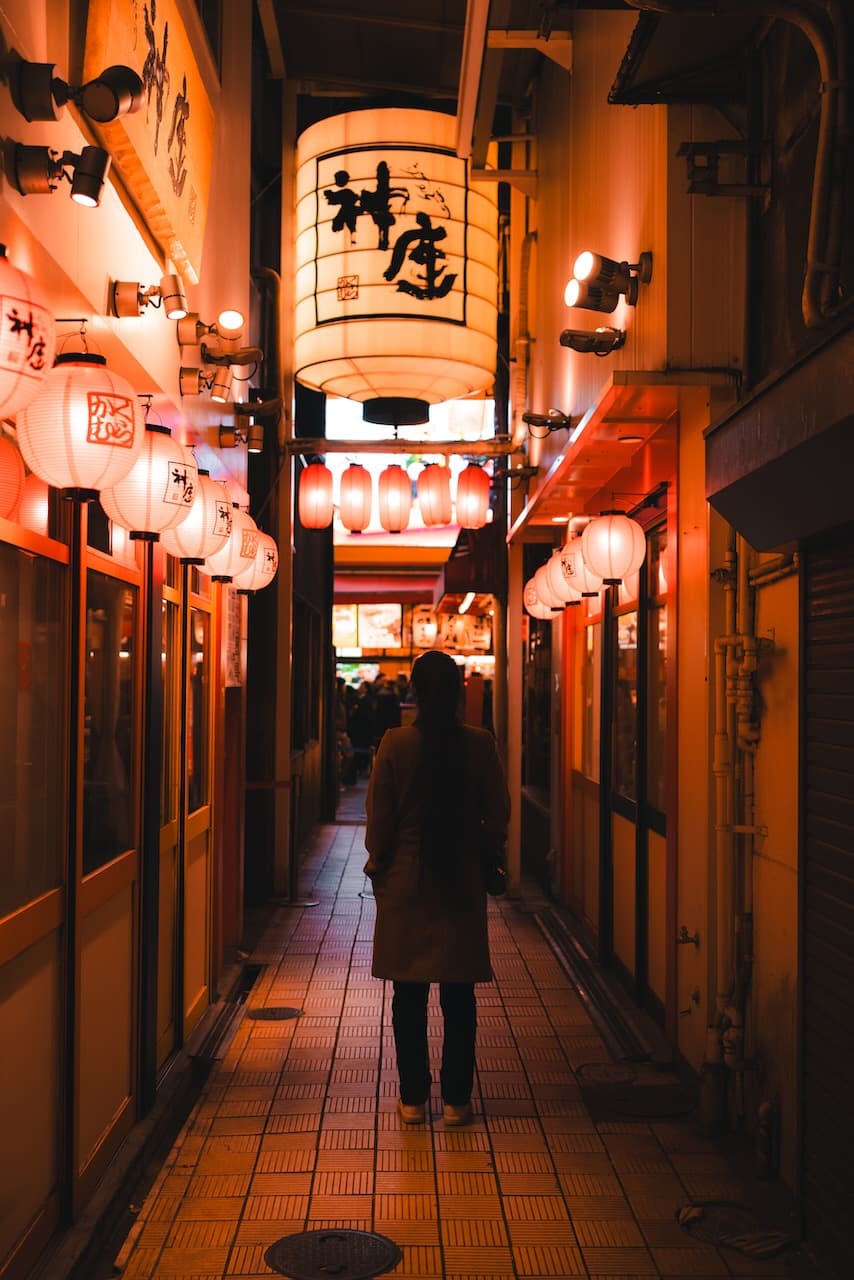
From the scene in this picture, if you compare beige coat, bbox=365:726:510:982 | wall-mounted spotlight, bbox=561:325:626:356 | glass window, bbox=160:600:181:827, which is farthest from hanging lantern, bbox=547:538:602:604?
glass window, bbox=160:600:181:827

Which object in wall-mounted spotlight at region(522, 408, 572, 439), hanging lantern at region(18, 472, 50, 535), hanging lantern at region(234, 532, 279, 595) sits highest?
wall-mounted spotlight at region(522, 408, 572, 439)

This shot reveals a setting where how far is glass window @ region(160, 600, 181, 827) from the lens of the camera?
8.34 meters

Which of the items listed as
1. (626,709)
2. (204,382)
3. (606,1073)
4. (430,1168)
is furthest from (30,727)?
(626,709)

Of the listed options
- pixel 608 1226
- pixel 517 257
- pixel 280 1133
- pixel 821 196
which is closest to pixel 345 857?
pixel 517 257

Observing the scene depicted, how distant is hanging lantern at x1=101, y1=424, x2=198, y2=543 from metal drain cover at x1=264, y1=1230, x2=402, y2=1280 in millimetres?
3629

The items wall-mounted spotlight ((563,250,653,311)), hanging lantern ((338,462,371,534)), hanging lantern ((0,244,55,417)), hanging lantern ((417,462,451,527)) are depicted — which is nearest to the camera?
hanging lantern ((0,244,55,417))

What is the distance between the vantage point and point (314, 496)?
16.8 metres

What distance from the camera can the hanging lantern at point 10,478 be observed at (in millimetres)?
4660

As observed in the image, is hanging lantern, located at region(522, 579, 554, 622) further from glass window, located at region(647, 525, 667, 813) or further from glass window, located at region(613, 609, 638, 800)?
glass window, located at region(647, 525, 667, 813)

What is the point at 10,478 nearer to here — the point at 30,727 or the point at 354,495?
the point at 30,727

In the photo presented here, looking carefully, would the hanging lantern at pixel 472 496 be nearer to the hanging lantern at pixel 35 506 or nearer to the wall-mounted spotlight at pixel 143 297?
the wall-mounted spotlight at pixel 143 297

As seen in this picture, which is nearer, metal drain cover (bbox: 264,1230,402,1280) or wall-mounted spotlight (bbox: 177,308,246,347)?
metal drain cover (bbox: 264,1230,402,1280)

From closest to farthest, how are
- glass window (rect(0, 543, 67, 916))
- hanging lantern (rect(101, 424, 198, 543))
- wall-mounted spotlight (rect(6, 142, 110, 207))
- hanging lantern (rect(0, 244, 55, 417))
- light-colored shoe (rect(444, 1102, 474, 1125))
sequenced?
hanging lantern (rect(0, 244, 55, 417)) → wall-mounted spotlight (rect(6, 142, 110, 207)) → glass window (rect(0, 543, 67, 916)) → hanging lantern (rect(101, 424, 198, 543)) → light-colored shoe (rect(444, 1102, 474, 1125))

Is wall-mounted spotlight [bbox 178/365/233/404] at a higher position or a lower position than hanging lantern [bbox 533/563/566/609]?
higher
